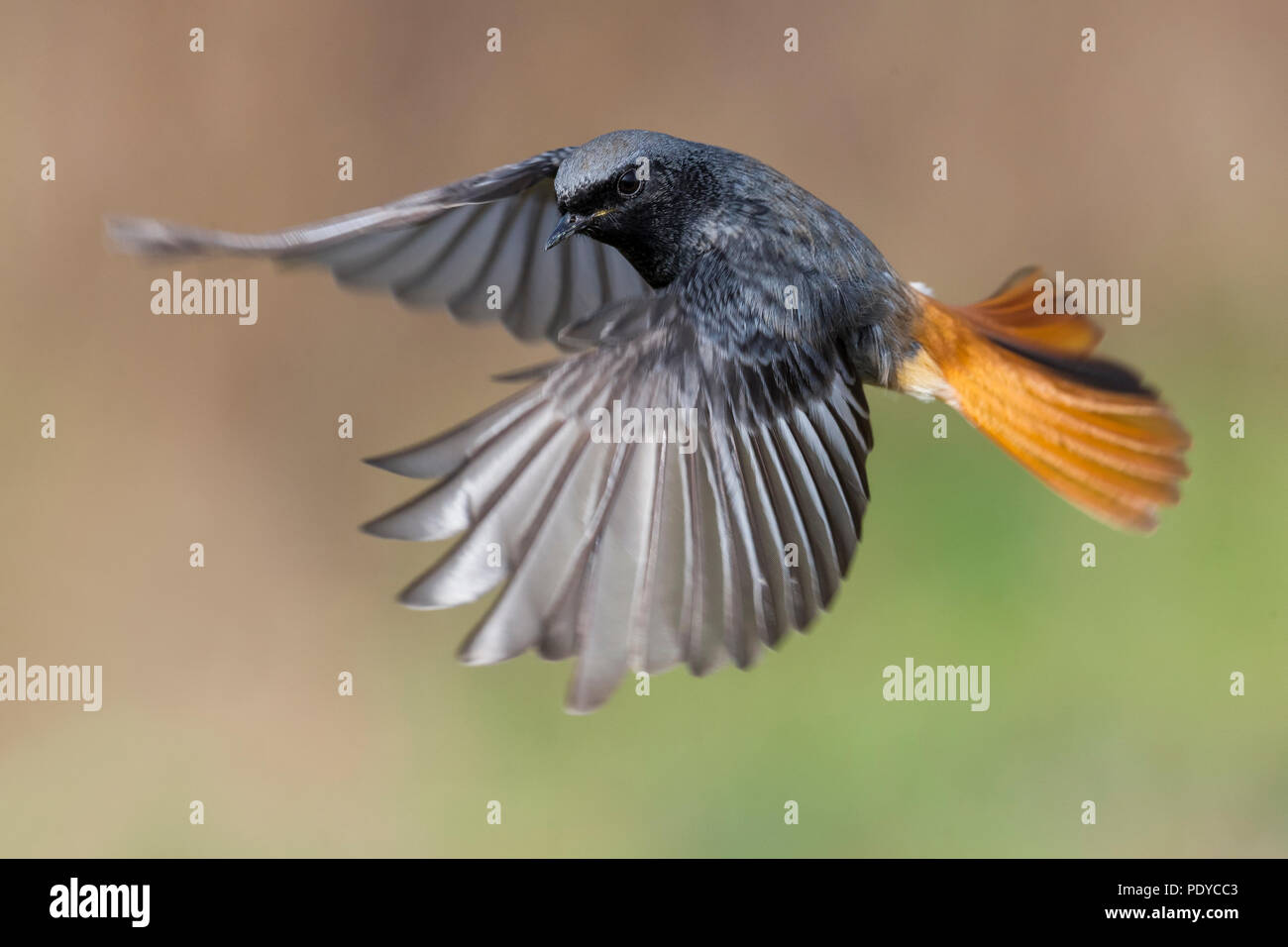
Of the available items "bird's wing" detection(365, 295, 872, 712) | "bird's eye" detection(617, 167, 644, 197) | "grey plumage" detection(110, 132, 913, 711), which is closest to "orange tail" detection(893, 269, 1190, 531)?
"grey plumage" detection(110, 132, 913, 711)

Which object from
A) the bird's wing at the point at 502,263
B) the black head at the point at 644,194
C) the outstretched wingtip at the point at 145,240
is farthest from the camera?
the bird's wing at the point at 502,263

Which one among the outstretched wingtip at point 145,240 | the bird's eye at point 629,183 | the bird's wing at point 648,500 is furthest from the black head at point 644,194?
the outstretched wingtip at point 145,240

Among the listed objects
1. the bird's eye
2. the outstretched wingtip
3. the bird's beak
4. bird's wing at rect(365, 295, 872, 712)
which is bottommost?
bird's wing at rect(365, 295, 872, 712)

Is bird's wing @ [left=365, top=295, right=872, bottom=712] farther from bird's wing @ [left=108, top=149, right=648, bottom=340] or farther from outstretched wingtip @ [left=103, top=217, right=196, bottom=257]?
bird's wing @ [left=108, top=149, right=648, bottom=340]

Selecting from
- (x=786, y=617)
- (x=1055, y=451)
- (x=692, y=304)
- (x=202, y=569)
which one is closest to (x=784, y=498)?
(x=786, y=617)

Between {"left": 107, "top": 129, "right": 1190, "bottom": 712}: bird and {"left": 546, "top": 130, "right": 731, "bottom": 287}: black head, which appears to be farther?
{"left": 546, "top": 130, "right": 731, "bottom": 287}: black head

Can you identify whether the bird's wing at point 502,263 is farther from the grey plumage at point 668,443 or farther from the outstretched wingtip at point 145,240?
the outstretched wingtip at point 145,240

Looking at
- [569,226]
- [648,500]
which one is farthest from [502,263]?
[648,500]
